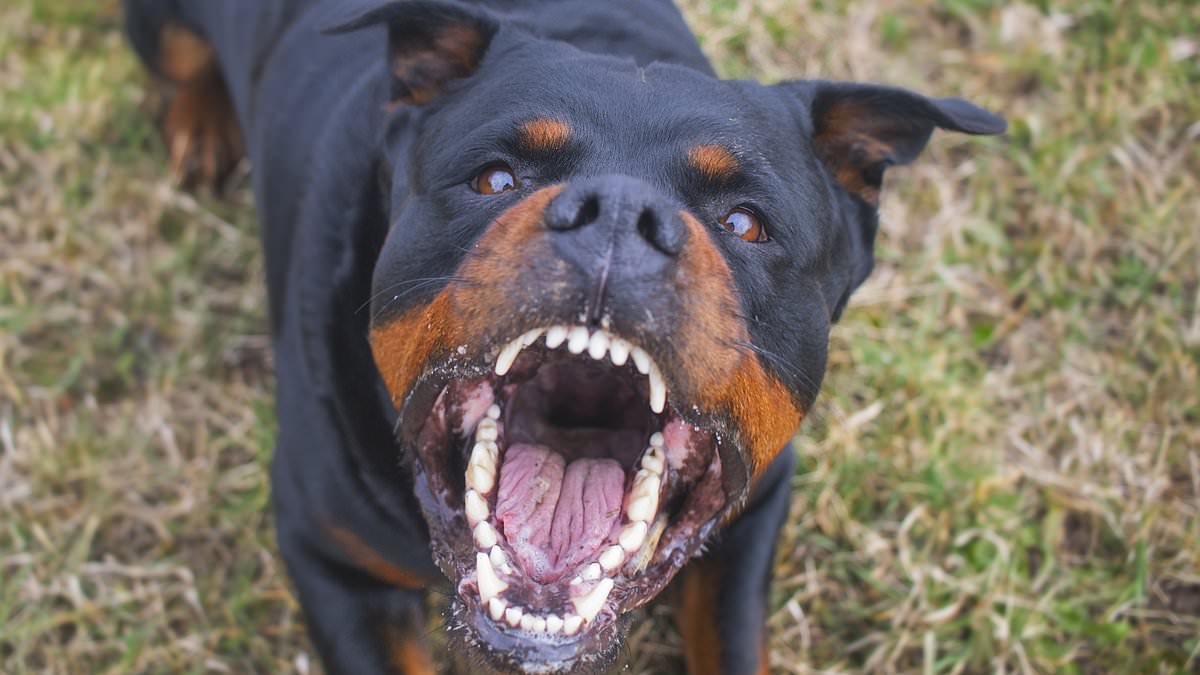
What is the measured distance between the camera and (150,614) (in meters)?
2.82

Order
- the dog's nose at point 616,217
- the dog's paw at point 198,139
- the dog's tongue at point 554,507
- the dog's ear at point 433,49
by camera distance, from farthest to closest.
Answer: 1. the dog's paw at point 198,139
2. the dog's ear at point 433,49
3. the dog's tongue at point 554,507
4. the dog's nose at point 616,217

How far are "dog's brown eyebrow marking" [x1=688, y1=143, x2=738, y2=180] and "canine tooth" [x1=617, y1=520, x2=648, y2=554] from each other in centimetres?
60

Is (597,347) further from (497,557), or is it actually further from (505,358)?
(497,557)

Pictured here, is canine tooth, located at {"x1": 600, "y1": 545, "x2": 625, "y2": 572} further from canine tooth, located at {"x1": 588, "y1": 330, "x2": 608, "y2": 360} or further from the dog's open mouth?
canine tooth, located at {"x1": 588, "y1": 330, "x2": 608, "y2": 360}

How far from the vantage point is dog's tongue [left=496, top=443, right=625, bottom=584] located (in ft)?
6.81

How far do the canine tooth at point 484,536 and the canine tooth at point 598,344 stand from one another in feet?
1.13

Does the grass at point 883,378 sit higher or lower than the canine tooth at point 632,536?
lower

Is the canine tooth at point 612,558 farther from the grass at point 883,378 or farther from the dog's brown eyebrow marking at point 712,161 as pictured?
the grass at point 883,378

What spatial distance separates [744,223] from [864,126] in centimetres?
45

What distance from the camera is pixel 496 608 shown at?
75.4 inches

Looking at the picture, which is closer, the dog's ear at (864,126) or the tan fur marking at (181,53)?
the dog's ear at (864,126)

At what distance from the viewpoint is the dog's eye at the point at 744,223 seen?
2.01 m

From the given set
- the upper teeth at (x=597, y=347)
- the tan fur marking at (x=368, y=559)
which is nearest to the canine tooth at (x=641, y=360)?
the upper teeth at (x=597, y=347)

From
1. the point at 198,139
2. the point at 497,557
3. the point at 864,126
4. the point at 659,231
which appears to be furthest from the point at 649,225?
the point at 198,139
